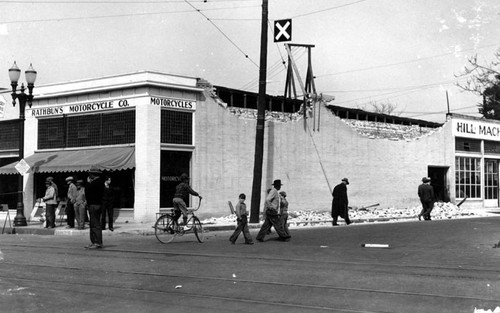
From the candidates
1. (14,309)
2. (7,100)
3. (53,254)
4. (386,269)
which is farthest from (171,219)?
(7,100)

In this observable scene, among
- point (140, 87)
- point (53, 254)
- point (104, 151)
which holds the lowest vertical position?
point (53, 254)

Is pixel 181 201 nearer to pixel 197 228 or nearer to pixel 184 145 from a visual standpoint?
pixel 197 228

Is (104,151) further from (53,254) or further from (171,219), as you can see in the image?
(53,254)

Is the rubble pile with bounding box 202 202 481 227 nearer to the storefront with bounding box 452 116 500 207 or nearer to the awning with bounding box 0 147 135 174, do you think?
the awning with bounding box 0 147 135 174

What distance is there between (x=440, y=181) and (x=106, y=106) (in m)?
21.1

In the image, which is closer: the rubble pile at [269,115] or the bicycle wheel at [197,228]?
the bicycle wheel at [197,228]

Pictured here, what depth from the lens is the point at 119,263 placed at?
37.6ft

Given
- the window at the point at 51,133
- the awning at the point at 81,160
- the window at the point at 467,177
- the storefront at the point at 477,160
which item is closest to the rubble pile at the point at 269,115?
the awning at the point at 81,160

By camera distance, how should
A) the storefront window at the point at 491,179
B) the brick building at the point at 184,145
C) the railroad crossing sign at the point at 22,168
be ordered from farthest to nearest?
the storefront window at the point at 491,179
the brick building at the point at 184,145
the railroad crossing sign at the point at 22,168

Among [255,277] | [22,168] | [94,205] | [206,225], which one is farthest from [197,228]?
[22,168]

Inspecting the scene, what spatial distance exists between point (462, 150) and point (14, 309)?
34384mm

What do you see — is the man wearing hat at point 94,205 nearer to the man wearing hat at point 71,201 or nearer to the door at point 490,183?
the man wearing hat at point 71,201

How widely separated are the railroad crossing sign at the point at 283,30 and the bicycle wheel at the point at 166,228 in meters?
10.4

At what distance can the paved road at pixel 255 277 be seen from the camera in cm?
765
